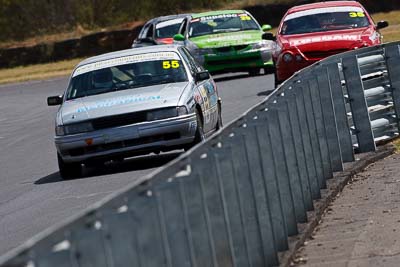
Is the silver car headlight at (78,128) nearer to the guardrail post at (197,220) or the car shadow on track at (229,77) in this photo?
the guardrail post at (197,220)

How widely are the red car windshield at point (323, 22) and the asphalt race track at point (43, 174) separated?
1495 millimetres

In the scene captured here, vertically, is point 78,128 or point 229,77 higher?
point 78,128

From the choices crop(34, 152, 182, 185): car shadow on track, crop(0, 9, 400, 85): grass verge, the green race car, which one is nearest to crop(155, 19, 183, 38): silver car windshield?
the green race car

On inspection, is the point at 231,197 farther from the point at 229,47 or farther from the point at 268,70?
the point at 268,70

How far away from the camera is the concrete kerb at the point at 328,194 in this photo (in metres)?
8.68

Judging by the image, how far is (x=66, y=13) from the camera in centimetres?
7081

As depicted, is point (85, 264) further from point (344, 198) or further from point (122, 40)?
point (122, 40)

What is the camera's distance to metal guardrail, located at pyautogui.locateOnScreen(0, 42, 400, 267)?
4.86m

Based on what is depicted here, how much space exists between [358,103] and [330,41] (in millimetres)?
8158

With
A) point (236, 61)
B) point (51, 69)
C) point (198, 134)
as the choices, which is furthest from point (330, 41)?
point (51, 69)

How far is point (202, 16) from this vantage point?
31.7 metres

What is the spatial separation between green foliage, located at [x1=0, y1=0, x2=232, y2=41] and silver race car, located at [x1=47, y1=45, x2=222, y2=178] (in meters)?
51.2

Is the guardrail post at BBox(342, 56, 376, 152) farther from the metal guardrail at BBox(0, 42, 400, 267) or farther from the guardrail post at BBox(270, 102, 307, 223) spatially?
the guardrail post at BBox(270, 102, 307, 223)

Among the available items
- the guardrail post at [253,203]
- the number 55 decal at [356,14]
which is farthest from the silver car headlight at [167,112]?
the number 55 decal at [356,14]
